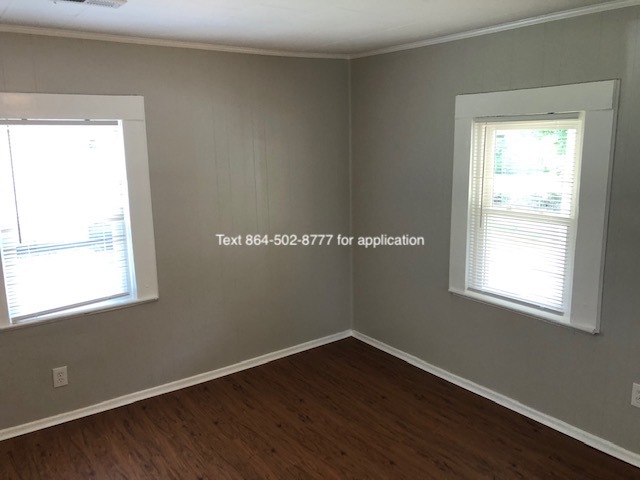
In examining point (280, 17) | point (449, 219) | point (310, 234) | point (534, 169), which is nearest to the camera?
point (280, 17)

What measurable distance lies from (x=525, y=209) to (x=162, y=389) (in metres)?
2.64

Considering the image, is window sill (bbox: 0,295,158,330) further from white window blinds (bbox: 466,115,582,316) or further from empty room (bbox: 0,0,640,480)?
white window blinds (bbox: 466,115,582,316)

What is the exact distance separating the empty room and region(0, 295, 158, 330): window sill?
2 cm

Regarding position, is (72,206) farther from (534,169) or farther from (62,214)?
(534,169)

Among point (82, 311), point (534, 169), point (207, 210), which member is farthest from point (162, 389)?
point (534, 169)

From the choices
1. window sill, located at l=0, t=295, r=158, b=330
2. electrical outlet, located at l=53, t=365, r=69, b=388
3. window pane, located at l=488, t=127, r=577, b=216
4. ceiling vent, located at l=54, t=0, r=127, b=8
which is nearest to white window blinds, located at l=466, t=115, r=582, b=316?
window pane, located at l=488, t=127, r=577, b=216

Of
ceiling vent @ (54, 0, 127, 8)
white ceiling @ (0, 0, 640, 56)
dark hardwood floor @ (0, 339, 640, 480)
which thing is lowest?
dark hardwood floor @ (0, 339, 640, 480)

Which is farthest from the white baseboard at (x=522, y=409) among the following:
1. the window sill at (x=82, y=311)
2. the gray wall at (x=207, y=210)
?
the window sill at (x=82, y=311)

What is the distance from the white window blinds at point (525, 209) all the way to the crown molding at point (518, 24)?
51 centimetres

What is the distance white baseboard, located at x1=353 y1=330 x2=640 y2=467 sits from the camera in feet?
8.82

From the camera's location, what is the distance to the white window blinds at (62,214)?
9.22ft

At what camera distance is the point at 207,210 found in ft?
11.3

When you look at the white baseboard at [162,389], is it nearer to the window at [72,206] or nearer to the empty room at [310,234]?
the empty room at [310,234]

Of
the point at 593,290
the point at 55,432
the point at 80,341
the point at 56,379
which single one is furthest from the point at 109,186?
the point at 593,290
